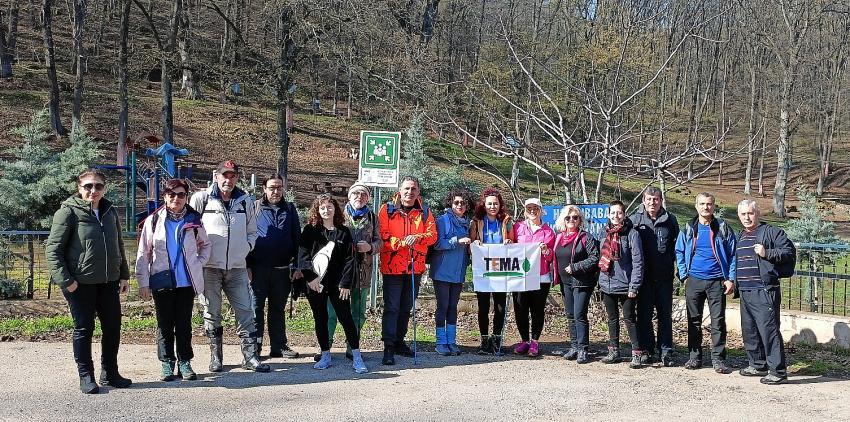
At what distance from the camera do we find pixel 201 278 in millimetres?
6773

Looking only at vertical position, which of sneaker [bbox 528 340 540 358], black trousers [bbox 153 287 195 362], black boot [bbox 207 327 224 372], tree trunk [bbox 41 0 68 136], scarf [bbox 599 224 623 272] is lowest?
sneaker [bbox 528 340 540 358]

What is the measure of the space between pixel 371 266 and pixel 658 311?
290cm

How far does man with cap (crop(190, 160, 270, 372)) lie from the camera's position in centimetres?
696

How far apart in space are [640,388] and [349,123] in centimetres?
3653

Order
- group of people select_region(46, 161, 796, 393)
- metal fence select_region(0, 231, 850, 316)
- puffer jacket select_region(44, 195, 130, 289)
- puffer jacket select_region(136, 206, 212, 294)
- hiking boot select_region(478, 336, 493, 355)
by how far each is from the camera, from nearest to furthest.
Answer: puffer jacket select_region(44, 195, 130, 289) < group of people select_region(46, 161, 796, 393) < puffer jacket select_region(136, 206, 212, 294) < hiking boot select_region(478, 336, 493, 355) < metal fence select_region(0, 231, 850, 316)

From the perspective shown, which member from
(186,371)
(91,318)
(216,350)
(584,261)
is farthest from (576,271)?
(91,318)

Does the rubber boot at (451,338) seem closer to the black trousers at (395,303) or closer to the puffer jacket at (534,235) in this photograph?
the black trousers at (395,303)

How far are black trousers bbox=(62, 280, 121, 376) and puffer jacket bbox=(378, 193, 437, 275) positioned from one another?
2.52 meters

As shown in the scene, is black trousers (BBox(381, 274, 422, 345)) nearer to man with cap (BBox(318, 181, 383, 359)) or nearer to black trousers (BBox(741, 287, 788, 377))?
man with cap (BBox(318, 181, 383, 359))

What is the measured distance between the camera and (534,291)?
838 cm

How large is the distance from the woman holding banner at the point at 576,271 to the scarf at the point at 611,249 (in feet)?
0.31

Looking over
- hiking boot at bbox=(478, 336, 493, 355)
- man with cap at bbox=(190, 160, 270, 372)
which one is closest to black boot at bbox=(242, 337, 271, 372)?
man with cap at bbox=(190, 160, 270, 372)

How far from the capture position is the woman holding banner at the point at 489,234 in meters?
8.36

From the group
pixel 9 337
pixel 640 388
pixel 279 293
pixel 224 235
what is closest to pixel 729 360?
pixel 640 388
